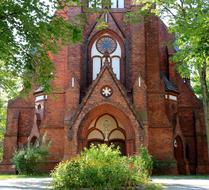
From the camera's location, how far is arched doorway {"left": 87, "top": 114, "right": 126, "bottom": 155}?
86.7 ft

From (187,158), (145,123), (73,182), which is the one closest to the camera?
(73,182)

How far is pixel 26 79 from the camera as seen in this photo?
11.6 metres

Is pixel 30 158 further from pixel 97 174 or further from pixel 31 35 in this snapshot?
pixel 31 35

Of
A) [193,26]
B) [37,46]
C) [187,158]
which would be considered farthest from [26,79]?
[187,158]

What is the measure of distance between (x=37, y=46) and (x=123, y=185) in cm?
503

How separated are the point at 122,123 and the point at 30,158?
6587 millimetres

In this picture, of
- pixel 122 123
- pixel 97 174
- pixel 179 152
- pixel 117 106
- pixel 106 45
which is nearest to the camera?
pixel 97 174

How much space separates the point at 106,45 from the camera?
2762 cm

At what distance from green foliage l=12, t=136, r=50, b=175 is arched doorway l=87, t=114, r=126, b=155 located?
3.76 m

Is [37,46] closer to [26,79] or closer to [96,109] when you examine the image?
[26,79]

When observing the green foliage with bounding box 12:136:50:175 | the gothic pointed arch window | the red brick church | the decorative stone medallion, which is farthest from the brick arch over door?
the gothic pointed arch window

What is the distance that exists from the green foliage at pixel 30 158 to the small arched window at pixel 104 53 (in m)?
6.54

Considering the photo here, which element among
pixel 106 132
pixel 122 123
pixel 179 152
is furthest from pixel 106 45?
pixel 179 152

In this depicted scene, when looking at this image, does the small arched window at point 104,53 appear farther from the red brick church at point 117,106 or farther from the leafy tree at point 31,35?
the leafy tree at point 31,35
